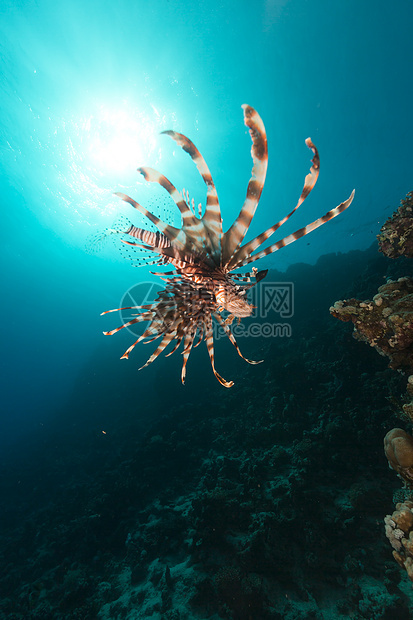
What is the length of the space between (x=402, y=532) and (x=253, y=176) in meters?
3.61

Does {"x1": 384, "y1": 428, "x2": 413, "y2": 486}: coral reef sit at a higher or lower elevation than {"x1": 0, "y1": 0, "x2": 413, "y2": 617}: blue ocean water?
lower

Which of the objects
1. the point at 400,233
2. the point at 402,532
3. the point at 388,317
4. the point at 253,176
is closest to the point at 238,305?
the point at 253,176

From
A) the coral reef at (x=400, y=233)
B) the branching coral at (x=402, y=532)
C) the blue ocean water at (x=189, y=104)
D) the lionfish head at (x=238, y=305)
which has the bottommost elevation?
the branching coral at (x=402, y=532)

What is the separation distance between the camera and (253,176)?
1.72m

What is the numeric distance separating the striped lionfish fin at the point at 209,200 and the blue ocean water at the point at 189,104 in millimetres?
4625

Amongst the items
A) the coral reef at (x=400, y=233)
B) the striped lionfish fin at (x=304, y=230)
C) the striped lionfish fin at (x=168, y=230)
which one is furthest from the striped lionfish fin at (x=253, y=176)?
the coral reef at (x=400, y=233)

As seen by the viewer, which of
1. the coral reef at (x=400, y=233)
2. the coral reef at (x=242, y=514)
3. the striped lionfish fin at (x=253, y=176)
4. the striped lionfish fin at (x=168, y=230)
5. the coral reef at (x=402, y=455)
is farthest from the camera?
the coral reef at (x=242, y=514)

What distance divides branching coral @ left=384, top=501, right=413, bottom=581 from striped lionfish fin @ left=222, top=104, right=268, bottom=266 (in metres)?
3.17

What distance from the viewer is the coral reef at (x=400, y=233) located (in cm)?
366

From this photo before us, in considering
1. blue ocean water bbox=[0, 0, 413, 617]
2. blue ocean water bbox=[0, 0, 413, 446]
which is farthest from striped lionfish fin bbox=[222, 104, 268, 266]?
blue ocean water bbox=[0, 0, 413, 446]

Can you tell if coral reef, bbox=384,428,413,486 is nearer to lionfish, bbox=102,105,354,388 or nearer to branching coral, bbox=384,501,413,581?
branching coral, bbox=384,501,413,581

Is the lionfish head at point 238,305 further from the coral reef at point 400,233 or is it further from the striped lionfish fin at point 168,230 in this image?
the coral reef at point 400,233

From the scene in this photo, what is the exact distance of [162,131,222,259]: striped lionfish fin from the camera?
5.88ft

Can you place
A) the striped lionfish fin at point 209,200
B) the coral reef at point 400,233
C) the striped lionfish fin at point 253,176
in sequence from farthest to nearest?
the coral reef at point 400,233, the striped lionfish fin at point 209,200, the striped lionfish fin at point 253,176
